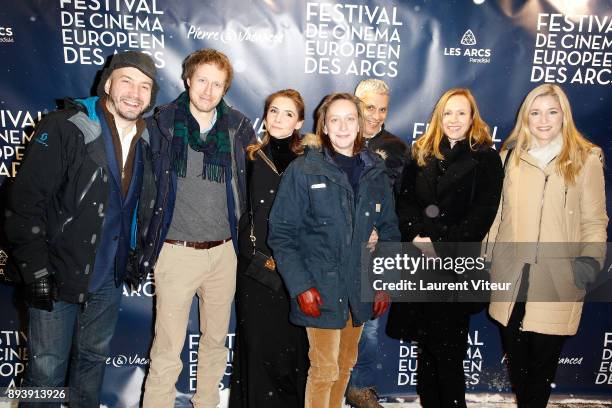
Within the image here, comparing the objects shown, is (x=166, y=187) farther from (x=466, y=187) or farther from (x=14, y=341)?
(x=14, y=341)

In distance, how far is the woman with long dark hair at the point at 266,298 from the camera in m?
2.83

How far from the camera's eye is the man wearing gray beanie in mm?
2309

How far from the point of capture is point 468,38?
3.44 m

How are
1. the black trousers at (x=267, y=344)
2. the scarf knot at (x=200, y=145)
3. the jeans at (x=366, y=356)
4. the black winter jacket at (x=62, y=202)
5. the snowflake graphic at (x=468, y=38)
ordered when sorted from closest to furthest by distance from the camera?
the black winter jacket at (x=62, y=202) < the scarf knot at (x=200, y=145) < the black trousers at (x=267, y=344) < the snowflake graphic at (x=468, y=38) < the jeans at (x=366, y=356)

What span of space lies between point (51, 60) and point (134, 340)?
2276 millimetres

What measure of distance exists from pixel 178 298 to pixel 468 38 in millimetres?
2879

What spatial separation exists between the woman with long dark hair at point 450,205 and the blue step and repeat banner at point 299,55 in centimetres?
78

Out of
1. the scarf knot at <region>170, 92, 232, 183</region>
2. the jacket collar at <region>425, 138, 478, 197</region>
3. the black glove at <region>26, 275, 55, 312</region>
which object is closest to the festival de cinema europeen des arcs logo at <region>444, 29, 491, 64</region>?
the jacket collar at <region>425, 138, 478, 197</region>

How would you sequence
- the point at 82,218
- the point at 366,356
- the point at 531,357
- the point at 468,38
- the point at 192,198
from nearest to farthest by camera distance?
the point at 82,218 → the point at 192,198 → the point at 531,357 → the point at 468,38 → the point at 366,356

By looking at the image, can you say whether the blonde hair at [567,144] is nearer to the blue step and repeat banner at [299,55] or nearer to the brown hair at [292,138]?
the blue step and repeat banner at [299,55]

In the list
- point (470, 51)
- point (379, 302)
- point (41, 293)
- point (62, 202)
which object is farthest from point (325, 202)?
point (470, 51)

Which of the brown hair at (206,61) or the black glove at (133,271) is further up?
the brown hair at (206,61)

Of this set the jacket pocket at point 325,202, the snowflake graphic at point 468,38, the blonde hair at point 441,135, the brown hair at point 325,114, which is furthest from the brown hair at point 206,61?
the snowflake graphic at point 468,38

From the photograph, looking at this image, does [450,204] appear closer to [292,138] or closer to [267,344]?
[292,138]
